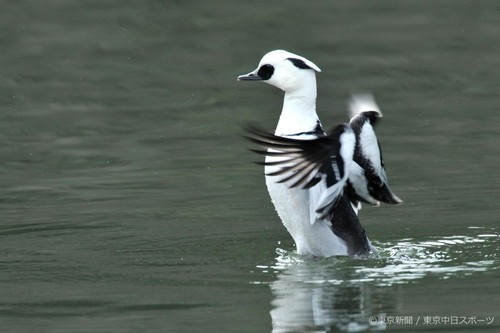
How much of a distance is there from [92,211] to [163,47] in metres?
9.28

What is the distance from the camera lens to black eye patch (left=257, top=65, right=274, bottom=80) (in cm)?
885

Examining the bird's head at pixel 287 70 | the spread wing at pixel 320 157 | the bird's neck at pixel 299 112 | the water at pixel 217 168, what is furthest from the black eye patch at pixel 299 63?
the water at pixel 217 168

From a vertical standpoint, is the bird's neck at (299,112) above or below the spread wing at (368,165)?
above

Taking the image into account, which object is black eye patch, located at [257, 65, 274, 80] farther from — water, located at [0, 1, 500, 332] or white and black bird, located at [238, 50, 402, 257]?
water, located at [0, 1, 500, 332]

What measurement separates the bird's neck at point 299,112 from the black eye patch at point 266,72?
1.03ft

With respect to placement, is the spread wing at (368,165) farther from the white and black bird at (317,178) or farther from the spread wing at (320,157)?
the spread wing at (320,157)

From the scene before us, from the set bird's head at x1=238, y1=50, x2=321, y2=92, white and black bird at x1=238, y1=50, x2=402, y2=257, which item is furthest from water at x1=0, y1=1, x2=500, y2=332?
bird's head at x1=238, y1=50, x2=321, y2=92

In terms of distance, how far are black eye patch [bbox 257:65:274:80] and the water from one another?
4.30 feet

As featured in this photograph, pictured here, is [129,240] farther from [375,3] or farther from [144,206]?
[375,3]

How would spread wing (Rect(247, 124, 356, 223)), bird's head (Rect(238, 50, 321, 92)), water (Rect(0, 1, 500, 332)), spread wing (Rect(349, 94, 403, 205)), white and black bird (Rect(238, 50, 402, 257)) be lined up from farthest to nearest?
bird's head (Rect(238, 50, 321, 92))
spread wing (Rect(349, 94, 403, 205))
white and black bird (Rect(238, 50, 402, 257))
spread wing (Rect(247, 124, 356, 223))
water (Rect(0, 1, 500, 332))

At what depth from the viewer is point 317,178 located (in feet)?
25.7

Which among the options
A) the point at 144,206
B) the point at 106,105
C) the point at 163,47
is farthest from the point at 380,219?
the point at 163,47

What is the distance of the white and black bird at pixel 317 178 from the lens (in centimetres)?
803

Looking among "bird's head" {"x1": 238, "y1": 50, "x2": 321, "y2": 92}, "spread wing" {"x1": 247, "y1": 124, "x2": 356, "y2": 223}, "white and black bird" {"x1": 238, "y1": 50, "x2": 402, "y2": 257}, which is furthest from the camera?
"bird's head" {"x1": 238, "y1": 50, "x2": 321, "y2": 92}
